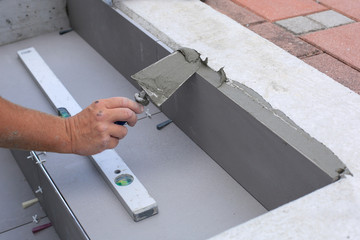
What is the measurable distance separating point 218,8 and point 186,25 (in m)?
0.65

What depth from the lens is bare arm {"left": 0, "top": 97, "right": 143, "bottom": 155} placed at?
4.35 ft

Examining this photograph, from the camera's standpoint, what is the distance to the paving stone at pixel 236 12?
8.00 feet

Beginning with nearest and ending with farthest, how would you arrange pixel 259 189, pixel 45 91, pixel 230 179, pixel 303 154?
pixel 303 154 < pixel 259 189 < pixel 230 179 < pixel 45 91

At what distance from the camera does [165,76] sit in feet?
5.28

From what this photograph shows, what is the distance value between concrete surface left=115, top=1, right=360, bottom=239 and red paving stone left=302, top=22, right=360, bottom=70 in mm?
432

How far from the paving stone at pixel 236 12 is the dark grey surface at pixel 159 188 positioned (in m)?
0.79

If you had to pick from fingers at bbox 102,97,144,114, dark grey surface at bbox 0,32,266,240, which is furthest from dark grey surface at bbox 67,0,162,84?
fingers at bbox 102,97,144,114

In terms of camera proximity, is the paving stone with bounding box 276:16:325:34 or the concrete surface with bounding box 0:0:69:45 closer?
the paving stone with bounding box 276:16:325:34

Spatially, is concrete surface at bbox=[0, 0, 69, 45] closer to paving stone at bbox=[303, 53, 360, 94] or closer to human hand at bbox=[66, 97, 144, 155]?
human hand at bbox=[66, 97, 144, 155]

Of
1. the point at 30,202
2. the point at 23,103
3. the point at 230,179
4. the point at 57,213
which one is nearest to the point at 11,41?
the point at 23,103

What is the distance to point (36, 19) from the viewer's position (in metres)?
2.64

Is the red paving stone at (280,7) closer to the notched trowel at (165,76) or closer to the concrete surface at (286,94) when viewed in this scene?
the concrete surface at (286,94)

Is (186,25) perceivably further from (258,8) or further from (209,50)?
(258,8)

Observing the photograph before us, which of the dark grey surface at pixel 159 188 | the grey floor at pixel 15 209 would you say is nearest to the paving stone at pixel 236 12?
the dark grey surface at pixel 159 188
